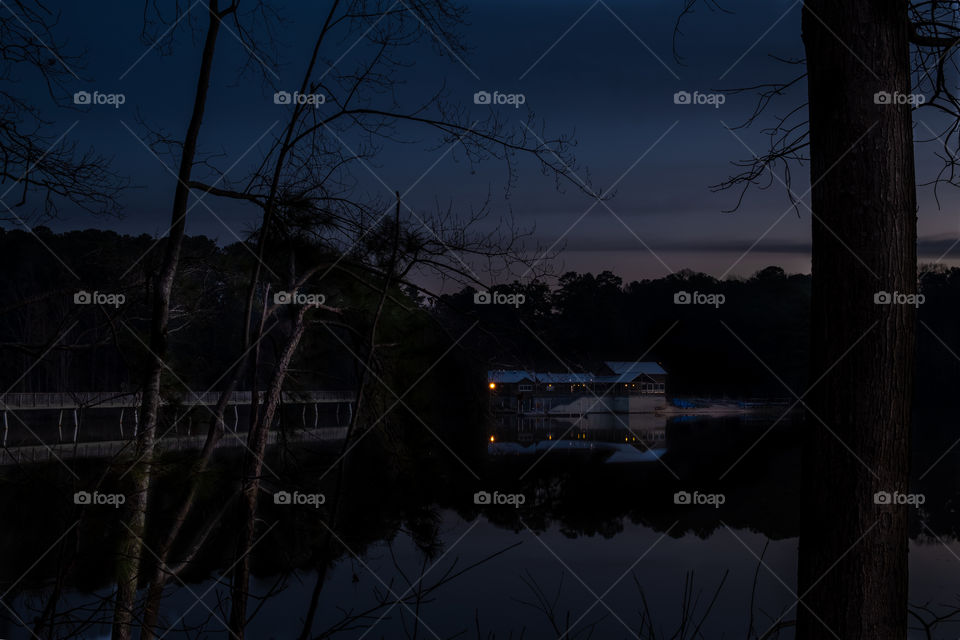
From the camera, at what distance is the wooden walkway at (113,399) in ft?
10.4

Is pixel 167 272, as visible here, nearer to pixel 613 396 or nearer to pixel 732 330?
pixel 732 330

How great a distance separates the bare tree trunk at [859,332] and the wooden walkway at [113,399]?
1.69 meters

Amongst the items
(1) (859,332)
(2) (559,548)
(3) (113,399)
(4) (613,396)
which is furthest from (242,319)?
(4) (613,396)

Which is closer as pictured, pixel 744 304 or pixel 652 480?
pixel 652 480

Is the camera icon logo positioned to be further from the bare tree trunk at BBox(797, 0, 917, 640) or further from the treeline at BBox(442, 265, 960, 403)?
the treeline at BBox(442, 265, 960, 403)

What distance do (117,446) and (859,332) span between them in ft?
94.2

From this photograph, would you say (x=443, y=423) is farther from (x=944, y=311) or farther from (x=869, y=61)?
(x=944, y=311)

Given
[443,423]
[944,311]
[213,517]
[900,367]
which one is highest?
[944,311]

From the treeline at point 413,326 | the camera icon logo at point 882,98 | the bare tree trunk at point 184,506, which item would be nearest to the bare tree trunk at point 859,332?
the camera icon logo at point 882,98

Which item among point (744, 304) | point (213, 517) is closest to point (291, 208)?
point (213, 517)

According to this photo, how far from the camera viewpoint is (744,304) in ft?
238

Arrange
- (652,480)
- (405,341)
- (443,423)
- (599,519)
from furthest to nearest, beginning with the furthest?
(652,480) < (599,519) < (443,423) < (405,341)

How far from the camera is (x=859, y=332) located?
282cm

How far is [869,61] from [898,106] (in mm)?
184
